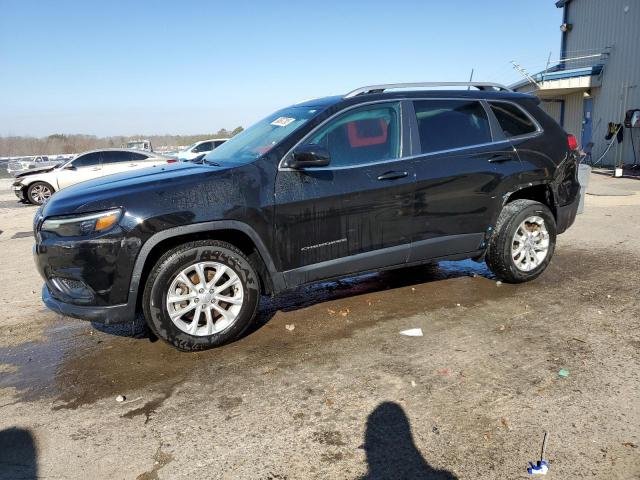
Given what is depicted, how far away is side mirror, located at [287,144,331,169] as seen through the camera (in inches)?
147

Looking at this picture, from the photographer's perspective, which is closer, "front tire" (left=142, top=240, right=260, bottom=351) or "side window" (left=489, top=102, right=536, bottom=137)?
"front tire" (left=142, top=240, right=260, bottom=351)

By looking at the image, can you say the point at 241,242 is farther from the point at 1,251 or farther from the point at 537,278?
the point at 1,251

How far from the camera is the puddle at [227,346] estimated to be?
341 centimetres

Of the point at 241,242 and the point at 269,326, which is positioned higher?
the point at 241,242

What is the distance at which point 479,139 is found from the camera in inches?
183

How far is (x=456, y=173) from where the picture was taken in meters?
4.43

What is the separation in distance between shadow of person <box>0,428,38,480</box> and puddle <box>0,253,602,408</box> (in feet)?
1.11

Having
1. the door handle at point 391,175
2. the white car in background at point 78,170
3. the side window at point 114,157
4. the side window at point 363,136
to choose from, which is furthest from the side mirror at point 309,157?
the side window at point 114,157

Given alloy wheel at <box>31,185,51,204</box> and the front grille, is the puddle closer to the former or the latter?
the front grille

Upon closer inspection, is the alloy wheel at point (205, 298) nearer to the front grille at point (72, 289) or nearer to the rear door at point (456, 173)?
the front grille at point (72, 289)

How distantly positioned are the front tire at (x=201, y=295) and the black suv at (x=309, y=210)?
0.03 feet

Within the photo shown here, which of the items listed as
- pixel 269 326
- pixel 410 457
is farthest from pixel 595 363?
pixel 269 326

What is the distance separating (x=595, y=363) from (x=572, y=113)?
923 inches

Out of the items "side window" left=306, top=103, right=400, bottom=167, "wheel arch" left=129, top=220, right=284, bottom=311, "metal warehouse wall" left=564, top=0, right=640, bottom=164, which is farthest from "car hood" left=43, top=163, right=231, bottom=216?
"metal warehouse wall" left=564, top=0, right=640, bottom=164
